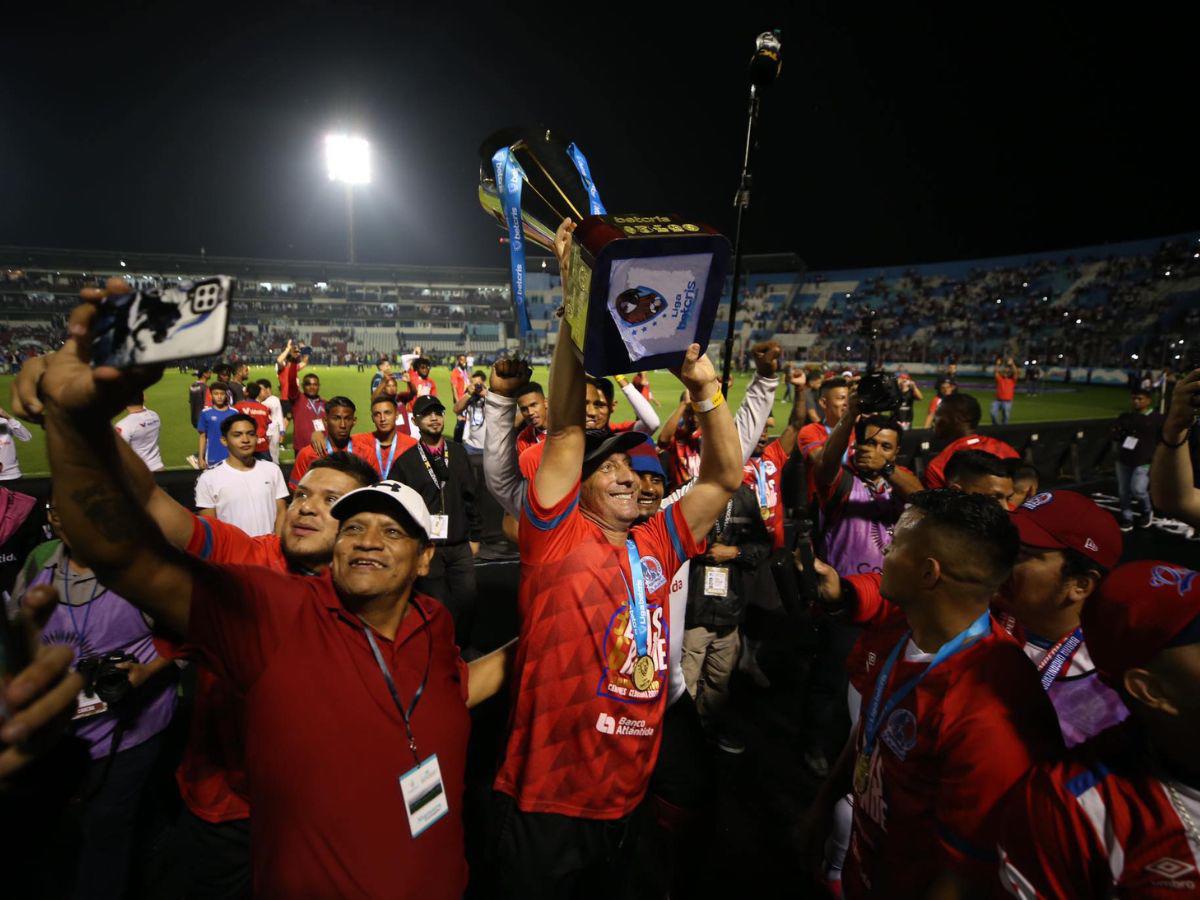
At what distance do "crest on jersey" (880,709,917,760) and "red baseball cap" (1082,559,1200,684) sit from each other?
0.51 meters

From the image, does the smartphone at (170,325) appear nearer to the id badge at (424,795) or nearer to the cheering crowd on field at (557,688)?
the cheering crowd on field at (557,688)

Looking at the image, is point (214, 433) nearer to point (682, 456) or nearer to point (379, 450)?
point (379, 450)

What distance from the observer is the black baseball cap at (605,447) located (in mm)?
2232

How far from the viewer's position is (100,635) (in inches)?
99.0

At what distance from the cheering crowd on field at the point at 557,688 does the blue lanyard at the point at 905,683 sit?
0.04 ft

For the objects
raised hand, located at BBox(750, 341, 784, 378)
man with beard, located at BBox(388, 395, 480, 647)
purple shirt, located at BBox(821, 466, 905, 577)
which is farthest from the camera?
man with beard, located at BBox(388, 395, 480, 647)

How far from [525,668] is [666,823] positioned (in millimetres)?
1164

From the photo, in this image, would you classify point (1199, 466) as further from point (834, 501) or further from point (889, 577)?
point (889, 577)

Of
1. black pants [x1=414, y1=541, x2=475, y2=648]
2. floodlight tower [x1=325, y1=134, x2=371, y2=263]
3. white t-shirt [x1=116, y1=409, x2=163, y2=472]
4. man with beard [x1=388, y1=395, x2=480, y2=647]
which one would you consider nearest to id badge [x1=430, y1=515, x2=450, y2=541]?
man with beard [x1=388, y1=395, x2=480, y2=647]

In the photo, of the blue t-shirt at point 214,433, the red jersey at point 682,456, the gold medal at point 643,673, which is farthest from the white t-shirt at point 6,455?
the gold medal at point 643,673

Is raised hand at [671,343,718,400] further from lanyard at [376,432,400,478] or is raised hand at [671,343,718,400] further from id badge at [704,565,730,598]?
lanyard at [376,432,400,478]

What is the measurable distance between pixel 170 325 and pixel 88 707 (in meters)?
2.46

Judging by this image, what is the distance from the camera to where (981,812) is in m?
1.41

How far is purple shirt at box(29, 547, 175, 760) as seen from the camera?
2.43 meters
